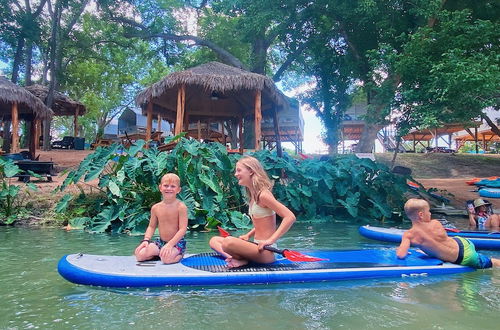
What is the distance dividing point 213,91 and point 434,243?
1067cm

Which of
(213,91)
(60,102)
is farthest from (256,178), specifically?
(60,102)

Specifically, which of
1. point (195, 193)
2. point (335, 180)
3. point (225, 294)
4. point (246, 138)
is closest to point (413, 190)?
point (335, 180)

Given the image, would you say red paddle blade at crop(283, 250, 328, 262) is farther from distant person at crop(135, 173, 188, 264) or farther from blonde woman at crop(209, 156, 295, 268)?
distant person at crop(135, 173, 188, 264)

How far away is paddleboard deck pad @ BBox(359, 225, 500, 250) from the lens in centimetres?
556

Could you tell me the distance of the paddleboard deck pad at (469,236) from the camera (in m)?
5.56

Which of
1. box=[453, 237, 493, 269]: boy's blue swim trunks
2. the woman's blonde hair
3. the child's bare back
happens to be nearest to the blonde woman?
the woman's blonde hair

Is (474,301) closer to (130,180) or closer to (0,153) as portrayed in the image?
(130,180)

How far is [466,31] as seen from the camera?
929 cm

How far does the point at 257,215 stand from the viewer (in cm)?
372

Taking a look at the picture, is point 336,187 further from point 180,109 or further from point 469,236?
point 180,109

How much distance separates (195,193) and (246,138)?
482 inches

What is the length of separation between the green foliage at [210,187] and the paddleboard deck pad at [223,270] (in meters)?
3.20

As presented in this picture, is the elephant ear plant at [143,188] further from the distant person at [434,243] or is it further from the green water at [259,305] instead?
the distant person at [434,243]

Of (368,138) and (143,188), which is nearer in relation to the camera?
(143,188)
